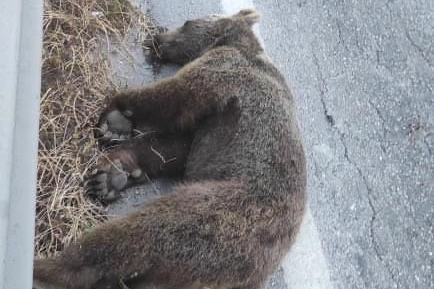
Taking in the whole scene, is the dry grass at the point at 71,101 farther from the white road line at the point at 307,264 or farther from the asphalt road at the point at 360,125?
the white road line at the point at 307,264

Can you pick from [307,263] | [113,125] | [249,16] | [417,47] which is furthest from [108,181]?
[417,47]

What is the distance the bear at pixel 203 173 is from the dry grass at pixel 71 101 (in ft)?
0.46

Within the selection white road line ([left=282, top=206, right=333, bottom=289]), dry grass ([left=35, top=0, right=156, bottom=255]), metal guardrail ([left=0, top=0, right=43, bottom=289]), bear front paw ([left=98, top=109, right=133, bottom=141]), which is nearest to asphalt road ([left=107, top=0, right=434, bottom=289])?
white road line ([left=282, top=206, right=333, bottom=289])

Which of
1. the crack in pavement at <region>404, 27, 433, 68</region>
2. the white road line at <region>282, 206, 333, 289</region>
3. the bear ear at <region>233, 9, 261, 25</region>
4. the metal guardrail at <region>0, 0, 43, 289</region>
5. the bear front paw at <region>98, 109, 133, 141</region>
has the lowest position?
the white road line at <region>282, 206, 333, 289</region>

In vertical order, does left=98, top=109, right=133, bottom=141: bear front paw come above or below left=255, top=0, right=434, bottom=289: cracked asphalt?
above

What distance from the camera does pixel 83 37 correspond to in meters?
4.78

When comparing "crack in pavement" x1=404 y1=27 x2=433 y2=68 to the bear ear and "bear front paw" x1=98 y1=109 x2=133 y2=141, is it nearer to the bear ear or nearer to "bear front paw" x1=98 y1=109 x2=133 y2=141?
the bear ear

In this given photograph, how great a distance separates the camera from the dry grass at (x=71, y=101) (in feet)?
13.1

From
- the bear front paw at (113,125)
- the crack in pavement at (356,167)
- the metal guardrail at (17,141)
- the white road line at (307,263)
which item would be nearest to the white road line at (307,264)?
the white road line at (307,263)

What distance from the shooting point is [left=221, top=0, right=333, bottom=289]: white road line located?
4.32m

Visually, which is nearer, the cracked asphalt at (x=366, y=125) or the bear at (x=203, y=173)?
the bear at (x=203, y=173)

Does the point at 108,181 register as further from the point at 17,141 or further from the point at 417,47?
the point at 417,47

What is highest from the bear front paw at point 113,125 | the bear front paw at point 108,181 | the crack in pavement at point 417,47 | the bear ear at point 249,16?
the bear ear at point 249,16

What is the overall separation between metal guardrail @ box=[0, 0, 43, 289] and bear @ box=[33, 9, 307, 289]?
874 mm
